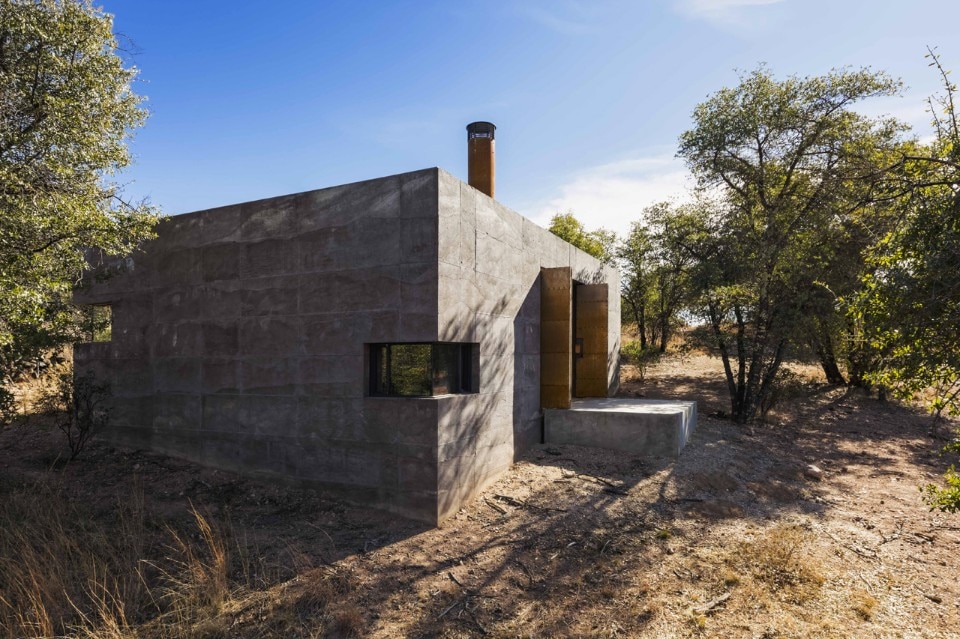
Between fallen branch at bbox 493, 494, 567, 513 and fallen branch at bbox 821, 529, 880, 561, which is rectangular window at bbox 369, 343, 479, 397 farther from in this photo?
fallen branch at bbox 821, 529, 880, 561

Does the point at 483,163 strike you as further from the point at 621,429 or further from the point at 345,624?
the point at 345,624

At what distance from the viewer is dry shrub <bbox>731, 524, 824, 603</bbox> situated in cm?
598

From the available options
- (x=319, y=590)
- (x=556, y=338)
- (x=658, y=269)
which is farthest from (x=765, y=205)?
(x=319, y=590)

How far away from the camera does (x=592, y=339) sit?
12.4 metres

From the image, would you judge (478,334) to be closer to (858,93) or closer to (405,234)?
(405,234)

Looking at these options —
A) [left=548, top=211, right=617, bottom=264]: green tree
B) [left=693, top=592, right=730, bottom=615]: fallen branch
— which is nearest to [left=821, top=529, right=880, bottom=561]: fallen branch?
[left=693, top=592, right=730, bottom=615]: fallen branch

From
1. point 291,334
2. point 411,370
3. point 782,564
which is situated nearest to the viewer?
point 782,564

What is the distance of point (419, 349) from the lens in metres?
7.78

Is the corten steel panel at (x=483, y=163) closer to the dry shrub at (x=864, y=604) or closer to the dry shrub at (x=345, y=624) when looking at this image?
the dry shrub at (x=345, y=624)

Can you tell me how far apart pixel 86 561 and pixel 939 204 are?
30.8 feet

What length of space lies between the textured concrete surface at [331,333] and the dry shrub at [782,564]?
12.6ft

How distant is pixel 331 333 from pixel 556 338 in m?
4.64

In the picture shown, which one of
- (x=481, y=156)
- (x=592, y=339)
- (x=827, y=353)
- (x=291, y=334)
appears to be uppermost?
(x=481, y=156)

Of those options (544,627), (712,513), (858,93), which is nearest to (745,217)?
(858,93)
